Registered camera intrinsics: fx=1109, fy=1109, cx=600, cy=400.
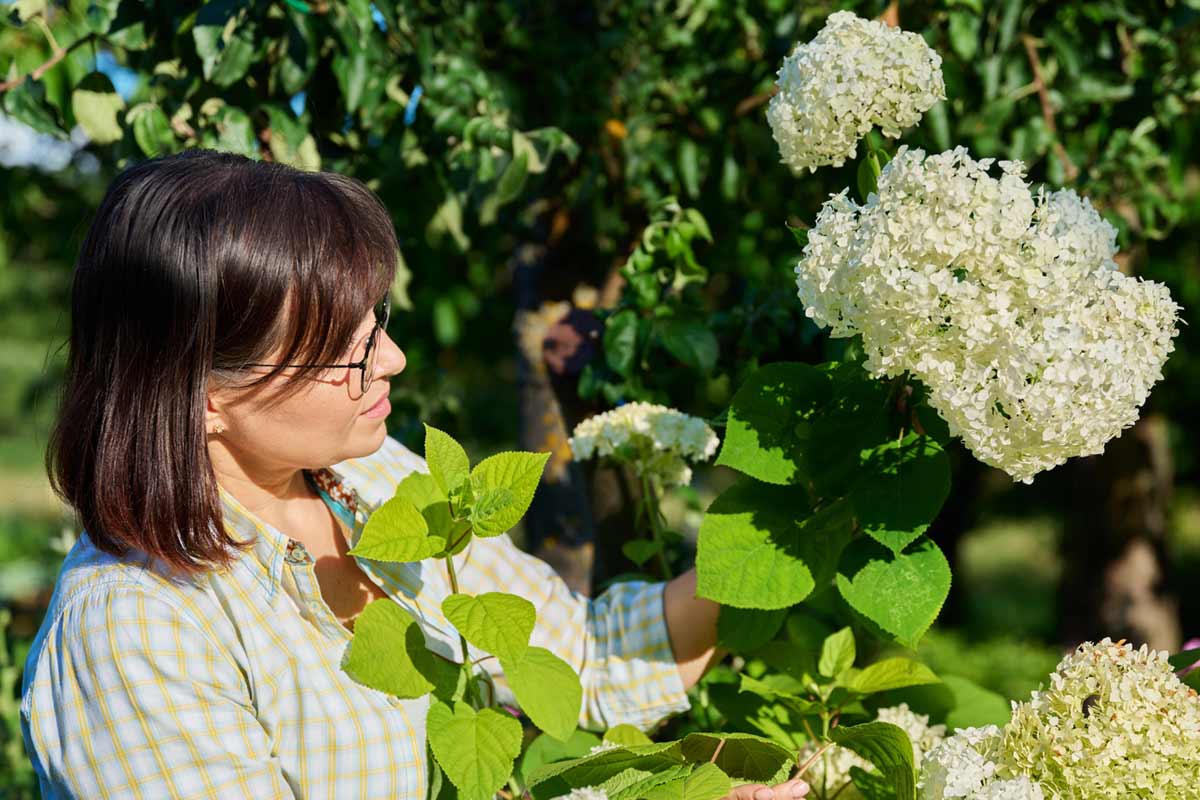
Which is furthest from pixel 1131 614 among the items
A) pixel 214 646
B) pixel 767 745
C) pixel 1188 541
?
pixel 1188 541

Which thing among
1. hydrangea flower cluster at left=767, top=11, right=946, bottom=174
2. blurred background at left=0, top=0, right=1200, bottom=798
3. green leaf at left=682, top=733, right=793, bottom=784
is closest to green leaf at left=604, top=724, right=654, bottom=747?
green leaf at left=682, top=733, right=793, bottom=784

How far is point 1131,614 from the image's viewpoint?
5059mm

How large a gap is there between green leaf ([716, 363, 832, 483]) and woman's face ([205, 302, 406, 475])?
1.45 ft

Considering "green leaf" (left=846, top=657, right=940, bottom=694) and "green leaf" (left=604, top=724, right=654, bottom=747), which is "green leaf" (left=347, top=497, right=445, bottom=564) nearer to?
"green leaf" (left=604, top=724, right=654, bottom=747)

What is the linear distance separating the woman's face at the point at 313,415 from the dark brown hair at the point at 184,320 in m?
0.02

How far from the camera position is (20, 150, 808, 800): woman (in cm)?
122

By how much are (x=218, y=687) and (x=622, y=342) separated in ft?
3.19

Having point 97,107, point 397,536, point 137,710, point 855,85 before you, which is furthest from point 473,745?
point 97,107

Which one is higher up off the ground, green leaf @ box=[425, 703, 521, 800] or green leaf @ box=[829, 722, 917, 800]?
green leaf @ box=[425, 703, 521, 800]

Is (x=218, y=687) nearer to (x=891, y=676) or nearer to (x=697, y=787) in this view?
(x=697, y=787)

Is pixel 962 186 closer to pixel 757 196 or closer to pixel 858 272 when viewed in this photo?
pixel 858 272

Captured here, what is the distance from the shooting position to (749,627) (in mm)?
1508

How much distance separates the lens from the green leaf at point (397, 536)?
4.14 ft

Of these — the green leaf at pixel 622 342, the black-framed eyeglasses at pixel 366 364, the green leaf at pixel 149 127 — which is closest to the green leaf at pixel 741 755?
the black-framed eyeglasses at pixel 366 364
